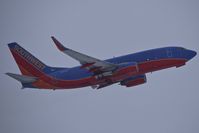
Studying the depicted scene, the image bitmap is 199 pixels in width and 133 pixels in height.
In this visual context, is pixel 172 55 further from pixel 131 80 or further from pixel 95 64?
pixel 95 64

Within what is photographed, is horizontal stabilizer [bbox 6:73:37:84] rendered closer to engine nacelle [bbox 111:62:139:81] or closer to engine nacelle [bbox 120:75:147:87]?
engine nacelle [bbox 111:62:139:81]

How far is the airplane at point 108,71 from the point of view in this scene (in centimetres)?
6169

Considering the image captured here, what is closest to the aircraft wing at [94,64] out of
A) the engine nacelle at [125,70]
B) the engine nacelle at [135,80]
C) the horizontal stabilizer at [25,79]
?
the engine nacelle at [125,70]

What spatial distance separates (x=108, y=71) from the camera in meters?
62.2

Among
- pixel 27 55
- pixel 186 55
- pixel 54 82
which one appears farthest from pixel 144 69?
pixel 27 55

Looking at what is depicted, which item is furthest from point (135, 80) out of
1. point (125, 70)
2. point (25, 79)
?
point (25, 79)

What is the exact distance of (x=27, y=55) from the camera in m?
67.8

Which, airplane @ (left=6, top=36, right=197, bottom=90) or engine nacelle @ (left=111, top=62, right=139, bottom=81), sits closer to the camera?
engine nacelle @ (left=111, top=62, right=139, bottom=81)

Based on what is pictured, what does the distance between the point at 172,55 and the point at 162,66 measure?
2230 mm

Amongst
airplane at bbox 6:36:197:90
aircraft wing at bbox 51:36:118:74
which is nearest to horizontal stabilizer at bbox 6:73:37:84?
airplane at bbox 6:36:197:90

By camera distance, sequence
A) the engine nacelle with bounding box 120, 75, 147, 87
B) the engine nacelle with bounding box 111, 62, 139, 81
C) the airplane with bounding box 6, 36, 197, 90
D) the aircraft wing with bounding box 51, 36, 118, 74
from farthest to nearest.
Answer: the engine nacelle with bounding box 120, 75, 147, 87, the airplane with bounding box 6, 36, 197, 90, the engine nacelle with bounding box 111, 62, 139, 81, the aircraft wing with bounding box 51, 36, 118, 74

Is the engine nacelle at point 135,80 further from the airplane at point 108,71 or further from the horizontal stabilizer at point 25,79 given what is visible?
the horizontal stabilizer at point 25,79

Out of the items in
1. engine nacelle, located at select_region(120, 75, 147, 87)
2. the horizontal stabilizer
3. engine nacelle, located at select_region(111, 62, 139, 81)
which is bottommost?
engine nacelle, located at select_region(120, 75, 147, 87)

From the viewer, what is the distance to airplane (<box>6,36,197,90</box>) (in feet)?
202
